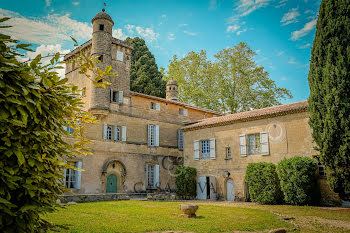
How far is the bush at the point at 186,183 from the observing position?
21.6m

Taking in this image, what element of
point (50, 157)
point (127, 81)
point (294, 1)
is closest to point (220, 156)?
point (127, 81)

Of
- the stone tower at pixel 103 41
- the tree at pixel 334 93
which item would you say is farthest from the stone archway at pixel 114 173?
the tree at pixel 334 93

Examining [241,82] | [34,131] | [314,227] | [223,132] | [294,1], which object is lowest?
[314,227]

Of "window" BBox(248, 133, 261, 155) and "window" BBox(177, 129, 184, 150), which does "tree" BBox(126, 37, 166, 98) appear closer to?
"window" BBox(177, 129, 184, 150)

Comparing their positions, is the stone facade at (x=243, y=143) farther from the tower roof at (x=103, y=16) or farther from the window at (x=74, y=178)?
the tower roof at (x=103, y=16)

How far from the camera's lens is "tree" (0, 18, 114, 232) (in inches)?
93.8

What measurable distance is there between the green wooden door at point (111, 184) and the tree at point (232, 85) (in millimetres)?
15527

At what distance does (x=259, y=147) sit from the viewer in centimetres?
1914

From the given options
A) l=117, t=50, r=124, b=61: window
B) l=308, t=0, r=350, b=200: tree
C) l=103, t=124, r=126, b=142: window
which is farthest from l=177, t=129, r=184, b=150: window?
l=308, t=0, r=350, b=200: tree

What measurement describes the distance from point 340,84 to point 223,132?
9589mm

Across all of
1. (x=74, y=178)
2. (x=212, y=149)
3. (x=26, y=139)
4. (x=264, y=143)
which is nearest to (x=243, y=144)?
(x=264, y=143)

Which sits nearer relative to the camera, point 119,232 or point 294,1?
point 119,232

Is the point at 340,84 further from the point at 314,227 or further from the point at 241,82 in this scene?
the point at 241,82

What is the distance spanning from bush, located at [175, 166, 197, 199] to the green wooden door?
16.1 ft
